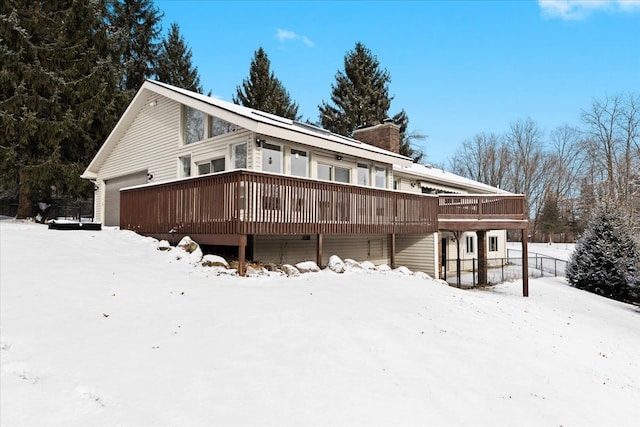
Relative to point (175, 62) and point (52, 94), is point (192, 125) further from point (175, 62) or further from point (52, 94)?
point (175, 62)

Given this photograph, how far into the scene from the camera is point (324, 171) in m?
13.3

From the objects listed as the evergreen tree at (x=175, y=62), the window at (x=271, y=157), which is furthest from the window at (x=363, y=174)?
the evergreen tree at (x=175, y=62)

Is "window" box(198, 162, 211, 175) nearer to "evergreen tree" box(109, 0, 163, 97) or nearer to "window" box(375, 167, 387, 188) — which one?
"window" box(375, 167, 387, 188)

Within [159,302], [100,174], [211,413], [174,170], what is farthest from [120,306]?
[100,174]

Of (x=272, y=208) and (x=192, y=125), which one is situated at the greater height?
(x=192, y=125)

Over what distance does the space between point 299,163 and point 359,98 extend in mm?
24146

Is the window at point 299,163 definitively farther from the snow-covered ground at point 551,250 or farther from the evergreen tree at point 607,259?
the snow-covered ground at point 551,250

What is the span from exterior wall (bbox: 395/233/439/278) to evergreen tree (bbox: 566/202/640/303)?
916cm

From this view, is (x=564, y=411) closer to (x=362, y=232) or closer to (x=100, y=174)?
(x=362, y=232)

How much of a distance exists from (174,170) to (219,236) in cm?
572

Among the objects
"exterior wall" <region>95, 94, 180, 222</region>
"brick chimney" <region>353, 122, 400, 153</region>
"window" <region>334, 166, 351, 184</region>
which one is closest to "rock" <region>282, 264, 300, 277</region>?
"window" <region>334, 166, 351, 184</region>

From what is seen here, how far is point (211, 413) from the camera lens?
3.40 metres

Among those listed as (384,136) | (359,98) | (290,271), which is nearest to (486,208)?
(384,136)

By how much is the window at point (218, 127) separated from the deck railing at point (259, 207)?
2.56 metres
